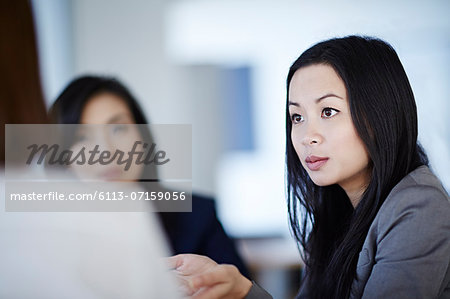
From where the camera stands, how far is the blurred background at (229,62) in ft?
7.54

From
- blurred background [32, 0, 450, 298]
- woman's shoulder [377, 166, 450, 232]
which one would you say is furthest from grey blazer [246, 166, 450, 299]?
blurred background [32, 0, 450, 298]

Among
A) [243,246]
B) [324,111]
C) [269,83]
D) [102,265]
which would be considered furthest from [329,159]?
[269,83]

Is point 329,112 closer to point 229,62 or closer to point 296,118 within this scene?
point 296,118

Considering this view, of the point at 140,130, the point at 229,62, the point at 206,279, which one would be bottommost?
the point at 206,279

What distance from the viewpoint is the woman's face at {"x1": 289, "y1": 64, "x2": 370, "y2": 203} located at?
60 cm

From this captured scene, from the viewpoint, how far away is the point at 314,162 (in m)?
0.63

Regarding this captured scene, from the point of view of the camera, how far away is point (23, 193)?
54cm

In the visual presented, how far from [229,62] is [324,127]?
1.91 m

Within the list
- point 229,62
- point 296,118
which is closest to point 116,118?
point 296,118

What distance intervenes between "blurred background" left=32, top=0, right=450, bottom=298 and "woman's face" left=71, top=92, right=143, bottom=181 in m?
1.30

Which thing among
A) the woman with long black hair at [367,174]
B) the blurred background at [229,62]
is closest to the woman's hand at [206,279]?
the woman with long black hair at [367,174]

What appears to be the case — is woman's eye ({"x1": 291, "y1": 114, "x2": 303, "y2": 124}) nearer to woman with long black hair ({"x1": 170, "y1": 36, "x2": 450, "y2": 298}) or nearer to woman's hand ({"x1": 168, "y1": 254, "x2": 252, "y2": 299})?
woman with long black hair ({"x1": 170, "y1": 36, "x2": 450, "y2": 298})

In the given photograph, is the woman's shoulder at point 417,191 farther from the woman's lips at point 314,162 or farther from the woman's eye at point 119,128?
the woman's eye at point 119,128

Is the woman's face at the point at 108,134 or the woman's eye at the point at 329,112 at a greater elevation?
the woman's eye at the point at 329,112
